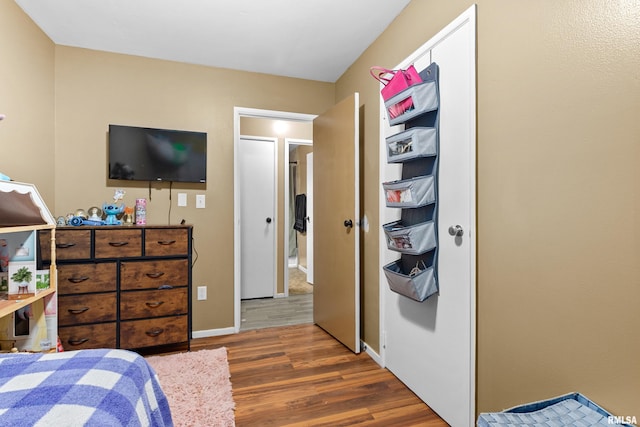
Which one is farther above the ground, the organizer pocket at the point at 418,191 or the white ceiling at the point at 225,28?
the white ceiling at the point at 225,28

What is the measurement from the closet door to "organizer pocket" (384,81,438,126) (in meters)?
0.70

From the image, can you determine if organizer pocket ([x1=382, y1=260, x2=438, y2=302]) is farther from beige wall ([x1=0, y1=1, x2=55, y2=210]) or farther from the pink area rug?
beige wall ([x1=0, y1=1, x2=55, y2=210])

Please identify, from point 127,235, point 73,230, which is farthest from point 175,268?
point 73,230

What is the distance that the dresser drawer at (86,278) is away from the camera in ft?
7.11

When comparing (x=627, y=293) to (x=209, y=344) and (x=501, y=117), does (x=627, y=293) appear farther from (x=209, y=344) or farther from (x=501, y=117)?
(x=209, y=344)

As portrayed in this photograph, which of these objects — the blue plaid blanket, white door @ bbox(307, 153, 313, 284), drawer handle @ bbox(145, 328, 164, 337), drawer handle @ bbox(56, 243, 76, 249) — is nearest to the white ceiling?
drawer handle @ bbox(56, 243, 76, 249)

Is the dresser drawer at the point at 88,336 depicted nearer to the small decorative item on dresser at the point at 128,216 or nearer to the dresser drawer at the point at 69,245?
the dresser drawer at the point at 69,245

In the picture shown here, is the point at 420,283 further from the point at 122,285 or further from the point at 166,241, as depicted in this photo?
the point at 122,285

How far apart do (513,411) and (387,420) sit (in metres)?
0.79

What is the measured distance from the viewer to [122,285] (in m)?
2.29

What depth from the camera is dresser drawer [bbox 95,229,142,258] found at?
7.33 ft

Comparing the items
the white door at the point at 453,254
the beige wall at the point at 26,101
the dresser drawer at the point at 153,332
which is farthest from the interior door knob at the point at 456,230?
the beige wall at the point at 26,101

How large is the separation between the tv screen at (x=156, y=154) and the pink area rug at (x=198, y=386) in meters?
1.45

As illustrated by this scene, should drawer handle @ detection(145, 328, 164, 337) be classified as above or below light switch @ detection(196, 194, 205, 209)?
below
